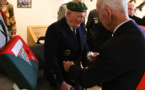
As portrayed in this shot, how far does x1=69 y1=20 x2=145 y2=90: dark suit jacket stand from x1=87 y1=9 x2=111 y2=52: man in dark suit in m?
1.20

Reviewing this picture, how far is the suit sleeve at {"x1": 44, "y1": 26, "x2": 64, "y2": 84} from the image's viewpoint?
115 centimetres

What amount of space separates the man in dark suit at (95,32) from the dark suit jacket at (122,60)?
120 centimetres

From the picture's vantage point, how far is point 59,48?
3.97 feet

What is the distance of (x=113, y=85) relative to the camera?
875 millimetres

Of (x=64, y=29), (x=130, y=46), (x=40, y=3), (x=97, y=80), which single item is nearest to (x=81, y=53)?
(x=64, y=29)

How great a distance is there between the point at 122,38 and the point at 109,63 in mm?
161

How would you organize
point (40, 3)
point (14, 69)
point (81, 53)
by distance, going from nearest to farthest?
point (14, 69) < point (81, 53) < point (40, 3)

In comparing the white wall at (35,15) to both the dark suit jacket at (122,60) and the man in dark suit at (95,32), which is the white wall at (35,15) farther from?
the dark suit jacket at (122,60)

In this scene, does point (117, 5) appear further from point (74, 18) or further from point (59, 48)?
point (59, 48)

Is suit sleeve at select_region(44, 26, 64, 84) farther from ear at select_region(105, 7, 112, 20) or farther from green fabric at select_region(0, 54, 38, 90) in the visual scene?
ear at select_region(105, 7, 112, 20)

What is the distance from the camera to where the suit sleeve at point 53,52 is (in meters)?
1.15

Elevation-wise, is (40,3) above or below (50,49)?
above

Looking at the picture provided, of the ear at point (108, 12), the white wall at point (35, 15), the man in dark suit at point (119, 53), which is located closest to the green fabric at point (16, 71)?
the man in dark suit at point (119, 53)

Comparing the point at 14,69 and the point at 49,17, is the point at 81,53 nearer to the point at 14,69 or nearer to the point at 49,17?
the point at 14,69
